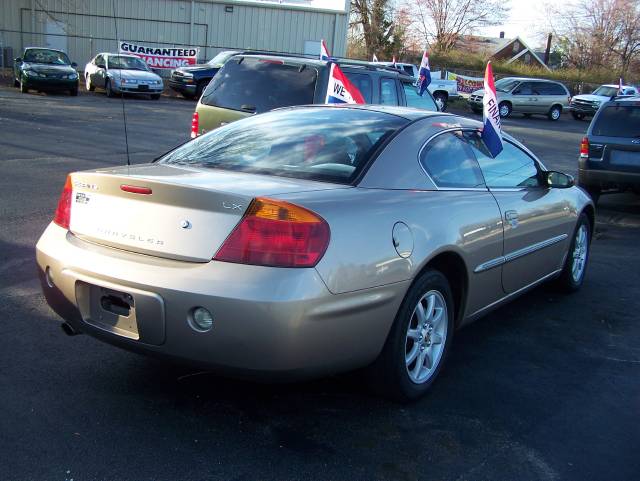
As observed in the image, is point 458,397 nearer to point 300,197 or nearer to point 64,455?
point 300,197

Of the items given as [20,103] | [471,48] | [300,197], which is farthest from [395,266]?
[471,48]

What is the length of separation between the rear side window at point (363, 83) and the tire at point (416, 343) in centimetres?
607

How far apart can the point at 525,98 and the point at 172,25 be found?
1733 centimetres

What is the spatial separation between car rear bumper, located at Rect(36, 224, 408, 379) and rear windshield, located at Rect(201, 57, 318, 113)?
549 centimetres

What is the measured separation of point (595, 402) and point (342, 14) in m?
35.3

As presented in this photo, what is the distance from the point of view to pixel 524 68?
54.4 metres

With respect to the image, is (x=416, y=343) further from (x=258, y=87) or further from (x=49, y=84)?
(x=49, y=84)

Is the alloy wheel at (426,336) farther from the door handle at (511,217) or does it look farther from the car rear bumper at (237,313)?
the door handle at (511,217)

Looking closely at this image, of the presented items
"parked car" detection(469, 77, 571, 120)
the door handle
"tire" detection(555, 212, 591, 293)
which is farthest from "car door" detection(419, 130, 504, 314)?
"parked car" detection(469, 77, 571, 120)

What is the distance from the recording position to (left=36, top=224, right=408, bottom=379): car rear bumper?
3010mm

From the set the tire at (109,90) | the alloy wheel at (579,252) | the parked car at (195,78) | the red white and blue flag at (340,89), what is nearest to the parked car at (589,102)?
the parked car at (195,78)

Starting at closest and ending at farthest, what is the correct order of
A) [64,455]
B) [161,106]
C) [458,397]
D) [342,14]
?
[64,455], [458,397], [161,106], [342,14]

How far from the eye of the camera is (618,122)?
9.91 metres

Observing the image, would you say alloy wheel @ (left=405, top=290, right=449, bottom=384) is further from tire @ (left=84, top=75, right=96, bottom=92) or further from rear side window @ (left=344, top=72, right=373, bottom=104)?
tire @ (left=84, top=75, right=96, bottom=92)
